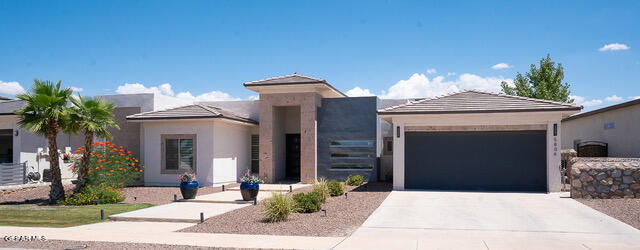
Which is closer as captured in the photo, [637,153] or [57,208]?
[57,208]

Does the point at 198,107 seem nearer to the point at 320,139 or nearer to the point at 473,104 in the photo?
the point at 320,139

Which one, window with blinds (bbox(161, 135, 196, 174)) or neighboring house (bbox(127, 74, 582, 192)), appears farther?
window with blinds (bbox(161, 135, 196, 174))

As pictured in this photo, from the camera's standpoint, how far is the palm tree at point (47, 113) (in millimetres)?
15812

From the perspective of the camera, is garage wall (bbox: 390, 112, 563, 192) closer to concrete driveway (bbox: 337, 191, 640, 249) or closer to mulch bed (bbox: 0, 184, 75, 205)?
concrete driveway (bbox: 337, 191, 640, 249)

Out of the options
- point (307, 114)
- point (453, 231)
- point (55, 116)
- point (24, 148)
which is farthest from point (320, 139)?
point (24, 148)

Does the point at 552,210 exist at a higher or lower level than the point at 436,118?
lower

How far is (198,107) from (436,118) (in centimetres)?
1088

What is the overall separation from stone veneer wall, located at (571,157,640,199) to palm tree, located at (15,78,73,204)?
17.4 meters

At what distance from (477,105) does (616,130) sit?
27.1 feet

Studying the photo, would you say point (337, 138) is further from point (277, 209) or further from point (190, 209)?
point (277, 209)

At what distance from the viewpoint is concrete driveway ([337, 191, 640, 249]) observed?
29.0 feet

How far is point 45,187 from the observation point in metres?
21.5

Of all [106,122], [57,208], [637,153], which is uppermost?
[106,122]

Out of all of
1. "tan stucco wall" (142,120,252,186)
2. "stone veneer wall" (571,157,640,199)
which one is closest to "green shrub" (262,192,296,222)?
"stone veneer wall" (571,157,640,199)
